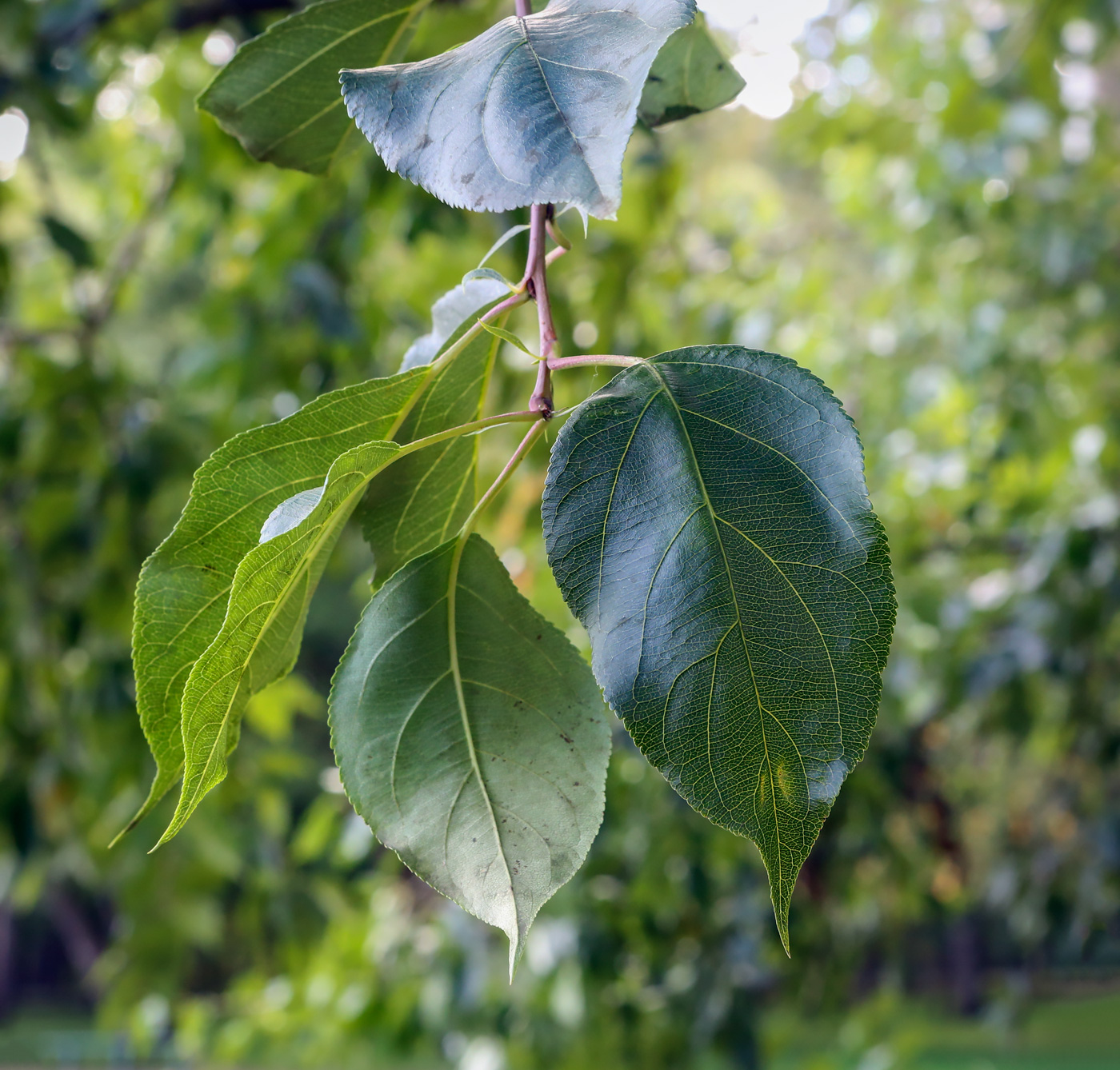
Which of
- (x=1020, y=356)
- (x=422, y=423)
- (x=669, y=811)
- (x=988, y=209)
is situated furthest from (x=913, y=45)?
(x=422, y=423)

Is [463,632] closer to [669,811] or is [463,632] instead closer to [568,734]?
[568,734]

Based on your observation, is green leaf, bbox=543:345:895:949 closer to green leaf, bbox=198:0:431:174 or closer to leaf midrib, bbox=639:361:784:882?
leaf midrib, bbox=639:361:784:882

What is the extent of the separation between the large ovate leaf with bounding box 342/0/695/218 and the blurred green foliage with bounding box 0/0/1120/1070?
59 cm

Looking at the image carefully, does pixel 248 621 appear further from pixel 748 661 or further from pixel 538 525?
pixel 538 525

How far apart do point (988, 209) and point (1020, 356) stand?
295 mm

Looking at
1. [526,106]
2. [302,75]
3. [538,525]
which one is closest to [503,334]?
[526,106]

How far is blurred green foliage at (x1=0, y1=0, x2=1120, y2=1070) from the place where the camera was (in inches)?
52.0

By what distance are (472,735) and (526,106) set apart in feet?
0.56

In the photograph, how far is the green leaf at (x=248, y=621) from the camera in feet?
0.84

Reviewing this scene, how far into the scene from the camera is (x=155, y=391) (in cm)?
143

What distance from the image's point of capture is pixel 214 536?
12.4 inches

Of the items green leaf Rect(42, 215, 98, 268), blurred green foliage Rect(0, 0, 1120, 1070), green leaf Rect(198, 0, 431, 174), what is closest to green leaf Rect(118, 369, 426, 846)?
green leaf Rect(198, 0, 431, 174)

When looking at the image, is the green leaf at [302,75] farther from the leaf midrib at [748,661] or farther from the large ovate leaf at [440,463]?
the leaf midrib at [748,661]

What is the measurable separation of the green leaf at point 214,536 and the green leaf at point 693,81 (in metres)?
0.18
